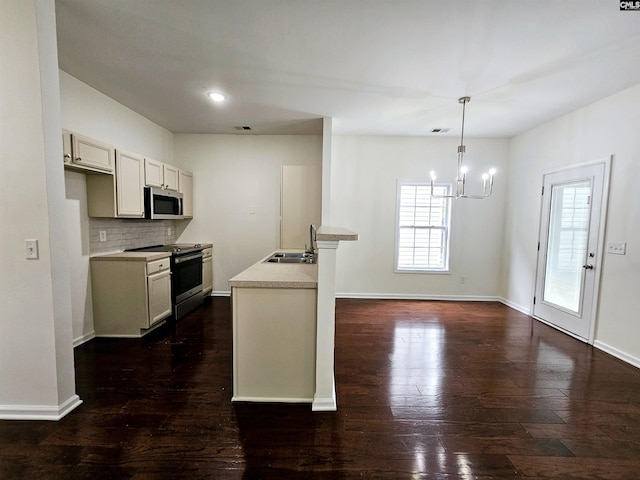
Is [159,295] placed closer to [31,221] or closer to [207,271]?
[207,271]

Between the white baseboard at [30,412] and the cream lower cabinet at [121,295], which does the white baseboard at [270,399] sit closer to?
the white baseboard at [30,412]

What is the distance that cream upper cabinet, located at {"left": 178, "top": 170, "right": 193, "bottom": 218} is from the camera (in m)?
4.14

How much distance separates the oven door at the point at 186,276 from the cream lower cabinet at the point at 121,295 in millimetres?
453

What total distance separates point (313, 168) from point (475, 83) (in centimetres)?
238

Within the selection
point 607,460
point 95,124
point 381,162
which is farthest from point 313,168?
point 607,460

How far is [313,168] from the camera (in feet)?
14.4

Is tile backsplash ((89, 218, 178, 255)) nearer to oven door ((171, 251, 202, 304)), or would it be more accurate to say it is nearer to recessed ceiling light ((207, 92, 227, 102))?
oven door ((171, 251, 202, 304))

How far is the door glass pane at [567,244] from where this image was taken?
3.22 m

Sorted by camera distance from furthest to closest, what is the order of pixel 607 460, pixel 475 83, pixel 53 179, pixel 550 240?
pixel 550 240
pixel 475 83
pixel 53 179
pixel 607 460

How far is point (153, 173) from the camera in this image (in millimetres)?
3496

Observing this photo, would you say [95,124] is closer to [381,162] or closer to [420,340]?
[381,162]

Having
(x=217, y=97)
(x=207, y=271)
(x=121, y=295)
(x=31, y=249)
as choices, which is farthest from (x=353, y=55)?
(x=207, y=271)

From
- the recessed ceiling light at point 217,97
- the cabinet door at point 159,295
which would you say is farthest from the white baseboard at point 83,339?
the recessed ceiling light at point 217,97

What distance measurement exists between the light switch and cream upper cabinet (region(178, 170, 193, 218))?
2503mm
